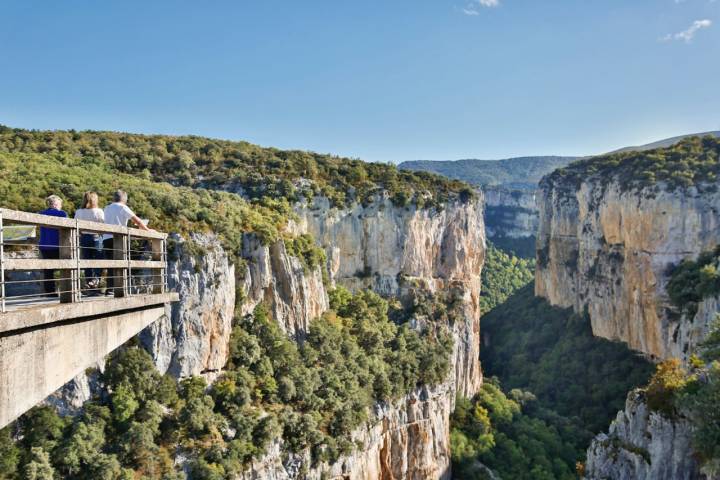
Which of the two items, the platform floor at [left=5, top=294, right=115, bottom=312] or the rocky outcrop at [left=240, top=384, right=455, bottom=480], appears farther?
the rocky outcrop at [left=240, top=384, right=455, bottom=480]

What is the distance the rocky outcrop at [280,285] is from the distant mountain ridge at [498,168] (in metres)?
104

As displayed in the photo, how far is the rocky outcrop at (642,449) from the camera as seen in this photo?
1555 cm

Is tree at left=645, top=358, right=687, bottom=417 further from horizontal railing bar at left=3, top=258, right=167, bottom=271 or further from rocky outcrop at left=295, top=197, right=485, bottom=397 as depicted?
rocky outcrop at left=295, top=197, right=485, bottom=397

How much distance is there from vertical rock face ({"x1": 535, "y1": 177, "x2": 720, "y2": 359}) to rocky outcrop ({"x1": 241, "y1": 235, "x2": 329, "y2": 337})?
22798mm

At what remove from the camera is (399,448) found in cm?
2972

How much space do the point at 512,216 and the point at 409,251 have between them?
64.5m

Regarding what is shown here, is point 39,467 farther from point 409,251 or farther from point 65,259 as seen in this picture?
point 409,251

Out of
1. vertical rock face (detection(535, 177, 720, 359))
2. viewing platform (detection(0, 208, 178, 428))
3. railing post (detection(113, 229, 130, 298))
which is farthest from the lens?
vertical rock face (detection(535, 177, 720, 359))

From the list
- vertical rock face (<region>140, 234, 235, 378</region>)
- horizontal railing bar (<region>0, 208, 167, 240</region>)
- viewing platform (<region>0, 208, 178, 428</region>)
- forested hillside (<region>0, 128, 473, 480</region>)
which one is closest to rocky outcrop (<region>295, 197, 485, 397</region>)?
forested hillside (<region>0, 128, 473, 480</region>)

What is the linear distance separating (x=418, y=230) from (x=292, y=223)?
12330mm

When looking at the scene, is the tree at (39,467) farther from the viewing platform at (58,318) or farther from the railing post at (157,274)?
the viewing platform at (58,318)

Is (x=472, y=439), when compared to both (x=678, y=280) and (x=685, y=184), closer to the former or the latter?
(x=678, y=280)

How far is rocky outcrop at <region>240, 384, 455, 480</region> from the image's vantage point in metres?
21.3

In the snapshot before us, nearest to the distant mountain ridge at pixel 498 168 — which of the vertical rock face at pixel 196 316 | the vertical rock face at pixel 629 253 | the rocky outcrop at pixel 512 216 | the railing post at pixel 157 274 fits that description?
the rocky outcrop at pixel 512 216
